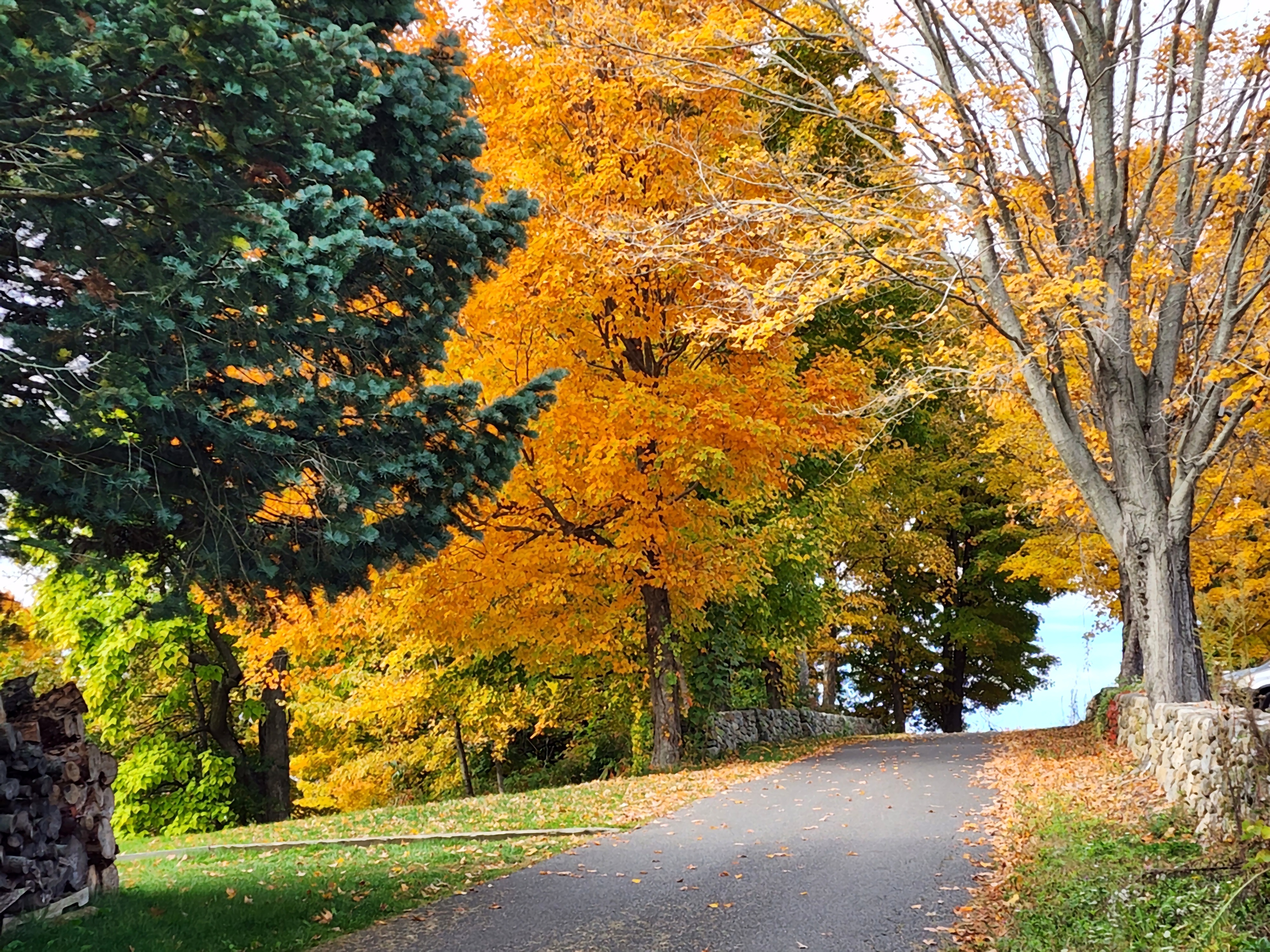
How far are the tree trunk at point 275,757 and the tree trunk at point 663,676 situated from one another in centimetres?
881

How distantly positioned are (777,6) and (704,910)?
12.2 metres

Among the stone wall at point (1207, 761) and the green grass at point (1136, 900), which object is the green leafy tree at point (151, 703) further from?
the stone wall at point (1207, 761)

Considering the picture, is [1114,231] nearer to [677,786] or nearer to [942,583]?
[677,786]

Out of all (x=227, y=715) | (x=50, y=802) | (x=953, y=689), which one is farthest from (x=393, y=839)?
(x=953, y=689)

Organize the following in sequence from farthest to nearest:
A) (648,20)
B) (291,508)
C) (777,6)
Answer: (777,6) < (648,20) < (291,508)

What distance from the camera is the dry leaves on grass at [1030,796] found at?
5430mm

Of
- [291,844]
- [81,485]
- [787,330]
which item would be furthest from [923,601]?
[81,485]

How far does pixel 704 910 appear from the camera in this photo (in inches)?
225

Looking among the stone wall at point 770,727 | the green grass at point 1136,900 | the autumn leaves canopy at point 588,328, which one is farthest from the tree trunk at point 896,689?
the green grass at point 1136,900

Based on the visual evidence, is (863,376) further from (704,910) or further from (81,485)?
(81,485)

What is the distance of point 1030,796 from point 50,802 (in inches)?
331

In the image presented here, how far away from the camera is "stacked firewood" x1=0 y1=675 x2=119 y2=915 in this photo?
546 cm

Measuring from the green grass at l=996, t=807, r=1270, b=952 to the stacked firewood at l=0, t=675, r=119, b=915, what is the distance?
5.62m

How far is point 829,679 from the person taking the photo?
90.1 feet
